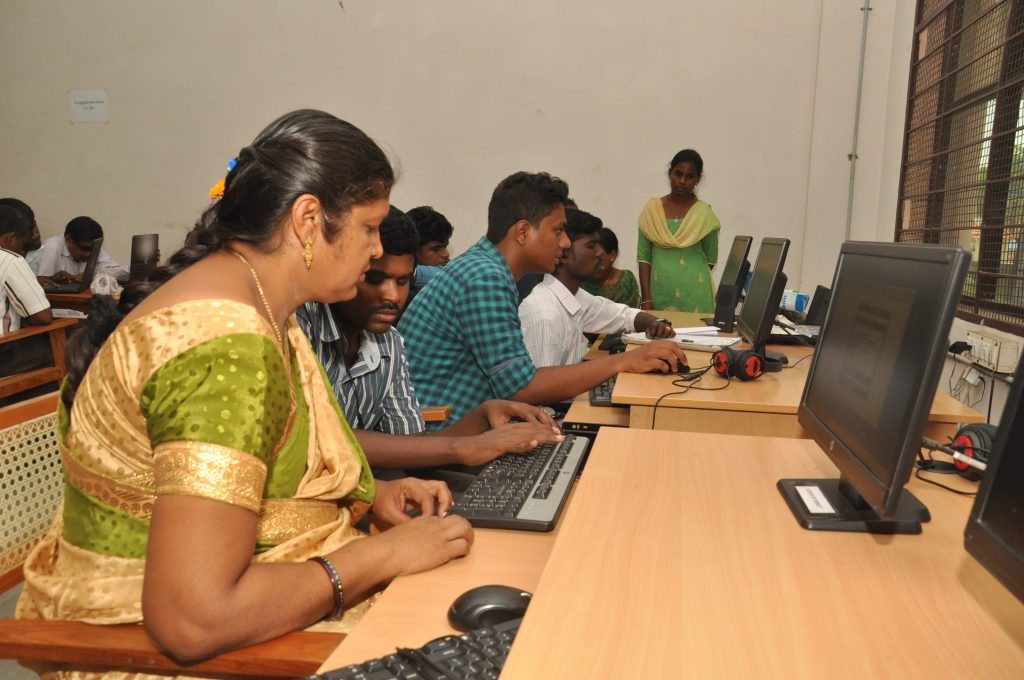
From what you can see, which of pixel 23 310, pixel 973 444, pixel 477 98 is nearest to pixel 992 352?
pixel 973 444

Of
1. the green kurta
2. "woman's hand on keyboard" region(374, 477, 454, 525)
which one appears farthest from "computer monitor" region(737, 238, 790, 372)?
the green kurta

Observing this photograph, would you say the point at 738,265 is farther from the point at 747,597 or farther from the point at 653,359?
the point at 747,597

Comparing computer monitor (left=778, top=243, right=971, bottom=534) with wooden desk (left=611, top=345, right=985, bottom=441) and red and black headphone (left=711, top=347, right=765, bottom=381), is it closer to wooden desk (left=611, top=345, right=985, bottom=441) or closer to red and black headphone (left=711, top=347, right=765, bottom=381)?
wooden desk (left=611, top=345, right=985, bottom=441)

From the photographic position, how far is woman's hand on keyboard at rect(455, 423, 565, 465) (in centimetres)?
155

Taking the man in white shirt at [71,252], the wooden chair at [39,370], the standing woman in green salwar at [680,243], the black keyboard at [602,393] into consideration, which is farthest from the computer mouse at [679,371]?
the man in white shirt at [71,252]

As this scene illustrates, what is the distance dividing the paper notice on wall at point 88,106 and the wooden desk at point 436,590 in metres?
5.79

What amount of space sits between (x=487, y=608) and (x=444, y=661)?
107 millimetres

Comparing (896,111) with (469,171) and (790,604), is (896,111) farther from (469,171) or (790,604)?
(790,604)

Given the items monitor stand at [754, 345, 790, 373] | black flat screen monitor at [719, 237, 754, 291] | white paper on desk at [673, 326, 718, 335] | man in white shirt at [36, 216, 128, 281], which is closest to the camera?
monitor stand at [754, 345, 790, 373]

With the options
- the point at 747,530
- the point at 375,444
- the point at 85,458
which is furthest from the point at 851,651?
the point at 375,444

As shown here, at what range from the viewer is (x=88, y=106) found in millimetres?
5805

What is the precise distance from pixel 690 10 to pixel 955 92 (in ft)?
6.90

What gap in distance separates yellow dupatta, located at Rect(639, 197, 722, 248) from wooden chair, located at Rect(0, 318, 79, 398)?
3.09 metres

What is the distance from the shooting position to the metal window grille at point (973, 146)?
8.88 feet
